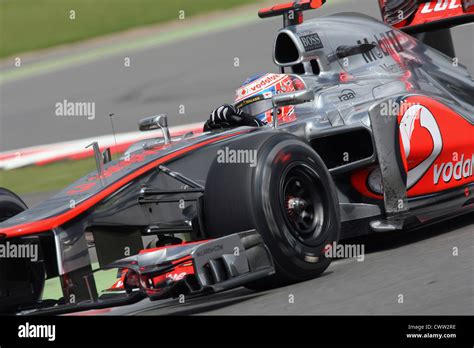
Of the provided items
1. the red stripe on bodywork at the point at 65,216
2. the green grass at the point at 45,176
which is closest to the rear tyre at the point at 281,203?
the red stripe on bodywork at the point at 65,216

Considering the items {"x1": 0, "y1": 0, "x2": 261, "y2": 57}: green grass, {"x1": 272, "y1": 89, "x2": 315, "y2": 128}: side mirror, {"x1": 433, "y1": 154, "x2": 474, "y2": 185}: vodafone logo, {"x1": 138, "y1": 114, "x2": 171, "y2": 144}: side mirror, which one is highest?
{"x1": 0, "y1": 0, "x2": 261, "y2": 57}: green grass

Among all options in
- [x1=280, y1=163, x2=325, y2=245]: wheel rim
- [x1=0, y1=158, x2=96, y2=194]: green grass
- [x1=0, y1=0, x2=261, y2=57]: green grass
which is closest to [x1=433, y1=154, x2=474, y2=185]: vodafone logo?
[x1=280, y1=163, x2=325, y2=245]: wheel rim

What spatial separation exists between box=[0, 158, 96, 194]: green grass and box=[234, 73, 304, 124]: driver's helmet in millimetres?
3928

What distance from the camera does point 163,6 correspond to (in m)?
20.5

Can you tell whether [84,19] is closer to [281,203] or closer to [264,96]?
[264,96]

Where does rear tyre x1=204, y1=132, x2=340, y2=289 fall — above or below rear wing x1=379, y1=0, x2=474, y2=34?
below

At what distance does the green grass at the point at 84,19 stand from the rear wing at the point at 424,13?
1123 centimetres

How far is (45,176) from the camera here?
11117mm

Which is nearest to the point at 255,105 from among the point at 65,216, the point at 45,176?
the point at 65,216

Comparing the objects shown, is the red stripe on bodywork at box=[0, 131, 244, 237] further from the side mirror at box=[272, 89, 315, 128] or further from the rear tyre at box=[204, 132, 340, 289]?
the side mirror at box=[272, 89, 315, 128]

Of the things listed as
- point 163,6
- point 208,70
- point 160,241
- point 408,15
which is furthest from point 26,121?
point 160,241

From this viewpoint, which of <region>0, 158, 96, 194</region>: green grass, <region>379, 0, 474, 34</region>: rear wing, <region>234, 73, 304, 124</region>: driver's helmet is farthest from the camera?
<region>0, 158, 96, 194</region>: green grass

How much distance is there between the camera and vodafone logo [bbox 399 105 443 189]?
650cm

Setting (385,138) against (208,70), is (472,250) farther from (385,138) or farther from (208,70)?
(208,70)
